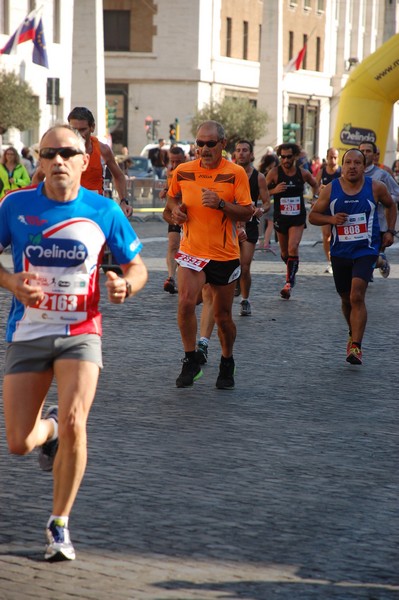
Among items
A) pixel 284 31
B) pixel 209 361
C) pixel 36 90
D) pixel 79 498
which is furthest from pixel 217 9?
pixel 79 498

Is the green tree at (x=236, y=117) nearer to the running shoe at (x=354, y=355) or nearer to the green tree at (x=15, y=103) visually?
the green tree at (x=15, y=103)

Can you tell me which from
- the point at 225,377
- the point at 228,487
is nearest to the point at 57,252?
the point at 228,487

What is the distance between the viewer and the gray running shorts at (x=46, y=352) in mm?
5418

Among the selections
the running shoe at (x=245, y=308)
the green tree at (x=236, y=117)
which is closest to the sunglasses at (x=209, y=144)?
the running shoe at (x=245, y=308)

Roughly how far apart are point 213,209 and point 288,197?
290 inches

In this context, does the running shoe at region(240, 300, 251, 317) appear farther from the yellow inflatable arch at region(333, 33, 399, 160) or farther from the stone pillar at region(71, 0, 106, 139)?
the stone pillar at region(71, 0, 106, 139)

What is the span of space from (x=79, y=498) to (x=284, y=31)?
6981cm

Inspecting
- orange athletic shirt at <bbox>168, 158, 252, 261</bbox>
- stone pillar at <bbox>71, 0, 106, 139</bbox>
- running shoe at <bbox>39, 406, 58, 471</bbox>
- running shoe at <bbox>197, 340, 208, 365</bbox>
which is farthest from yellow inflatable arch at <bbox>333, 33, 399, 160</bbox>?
running shoe at <bbox>39, 406, 58, 471</bbox>

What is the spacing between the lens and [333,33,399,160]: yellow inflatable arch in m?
30.4

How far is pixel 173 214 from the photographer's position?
952 centimetres

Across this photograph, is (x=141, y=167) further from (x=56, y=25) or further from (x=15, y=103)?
(x=56, y=25)

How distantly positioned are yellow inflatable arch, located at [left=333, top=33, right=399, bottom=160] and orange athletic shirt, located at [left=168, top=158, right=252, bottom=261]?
70.3 feet

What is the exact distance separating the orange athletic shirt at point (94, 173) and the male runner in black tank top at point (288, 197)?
3520mm

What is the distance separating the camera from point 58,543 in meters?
5.10
